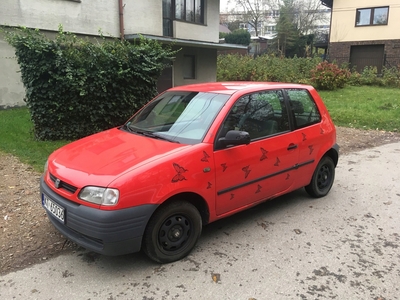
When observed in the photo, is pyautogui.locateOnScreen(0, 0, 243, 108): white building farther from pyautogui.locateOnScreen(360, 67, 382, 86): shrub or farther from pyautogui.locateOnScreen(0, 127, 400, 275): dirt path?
pyautogui.locateOnScreen(360, 67, 382, 86): shrub

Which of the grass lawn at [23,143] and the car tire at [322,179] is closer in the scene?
the car tire at [322,179]

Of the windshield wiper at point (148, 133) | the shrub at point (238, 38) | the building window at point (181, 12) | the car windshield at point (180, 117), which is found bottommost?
the windshield wiper at point (148, 133)

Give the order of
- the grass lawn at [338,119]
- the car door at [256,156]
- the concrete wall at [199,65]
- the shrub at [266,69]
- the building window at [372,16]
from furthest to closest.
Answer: the building window at [372,16] → the shrub at [266,69] → the concrete wall at [199,65] → the grass lawn at [338,119] → the car door at [256,156]

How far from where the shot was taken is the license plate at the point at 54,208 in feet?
10.3

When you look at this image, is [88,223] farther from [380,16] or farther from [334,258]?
[380,16]

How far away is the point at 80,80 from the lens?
23.8 feet

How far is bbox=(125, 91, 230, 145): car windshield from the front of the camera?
365 centimetres

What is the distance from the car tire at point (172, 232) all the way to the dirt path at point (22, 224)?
3.23 feet

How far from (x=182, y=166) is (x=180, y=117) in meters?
0.88

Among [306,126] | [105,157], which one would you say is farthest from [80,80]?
[306,126]

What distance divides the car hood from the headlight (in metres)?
0.06

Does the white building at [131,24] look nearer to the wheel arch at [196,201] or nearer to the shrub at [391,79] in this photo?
the wheel arch at [196,201]

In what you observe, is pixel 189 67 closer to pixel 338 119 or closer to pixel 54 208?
pixel 338 119

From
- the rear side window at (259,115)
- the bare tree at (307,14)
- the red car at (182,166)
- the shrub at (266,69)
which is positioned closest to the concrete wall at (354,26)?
the shrub at (266,69)
